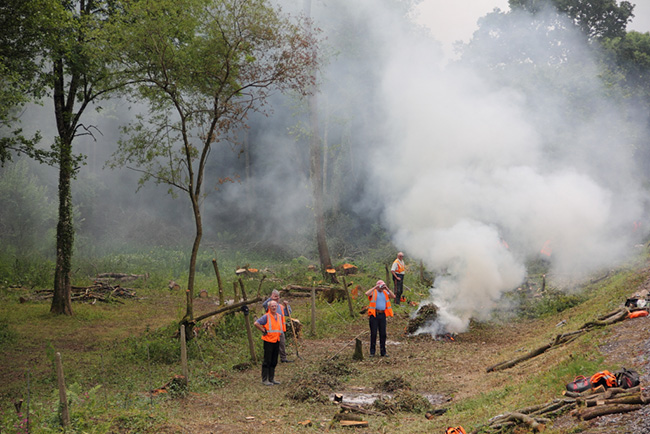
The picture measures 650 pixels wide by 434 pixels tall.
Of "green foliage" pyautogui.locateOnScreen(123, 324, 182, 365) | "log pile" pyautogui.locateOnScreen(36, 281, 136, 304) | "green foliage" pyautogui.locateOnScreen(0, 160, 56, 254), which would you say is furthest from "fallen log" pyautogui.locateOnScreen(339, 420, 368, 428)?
"green foliage" pyautogui.locateOnScreen(0, 160, 56, 254)

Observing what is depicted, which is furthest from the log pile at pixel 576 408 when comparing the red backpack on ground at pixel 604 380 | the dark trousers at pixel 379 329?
the dark trousers at pixel 379 329

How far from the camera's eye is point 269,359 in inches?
392

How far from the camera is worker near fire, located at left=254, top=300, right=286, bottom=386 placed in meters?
9.88

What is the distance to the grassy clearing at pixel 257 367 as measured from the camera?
746 cm

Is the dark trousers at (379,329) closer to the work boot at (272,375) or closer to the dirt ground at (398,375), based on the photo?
the dirt ground at (398,375)

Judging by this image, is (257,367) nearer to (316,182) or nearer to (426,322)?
(426,322)

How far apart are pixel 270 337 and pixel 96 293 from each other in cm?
1046

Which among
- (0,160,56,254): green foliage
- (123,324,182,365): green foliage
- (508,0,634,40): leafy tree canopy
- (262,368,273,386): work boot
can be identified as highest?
(508,0,634,40): leafy tree canopy

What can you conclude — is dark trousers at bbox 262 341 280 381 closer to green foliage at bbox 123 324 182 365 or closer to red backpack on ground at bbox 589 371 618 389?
green foliage at bbox 123 324 182 365

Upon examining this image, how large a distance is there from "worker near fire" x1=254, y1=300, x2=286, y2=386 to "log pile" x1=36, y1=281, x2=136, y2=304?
9431 millimetres

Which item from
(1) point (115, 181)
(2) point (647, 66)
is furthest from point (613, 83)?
(1) point (115, 181)

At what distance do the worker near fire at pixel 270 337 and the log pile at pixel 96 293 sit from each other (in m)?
9.43

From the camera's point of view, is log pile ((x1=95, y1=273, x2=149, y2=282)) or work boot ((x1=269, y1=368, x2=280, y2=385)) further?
log pile ((x1=95, y1=273, x2=149, y2=282))

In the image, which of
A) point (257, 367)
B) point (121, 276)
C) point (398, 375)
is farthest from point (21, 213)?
point (398, 375)
